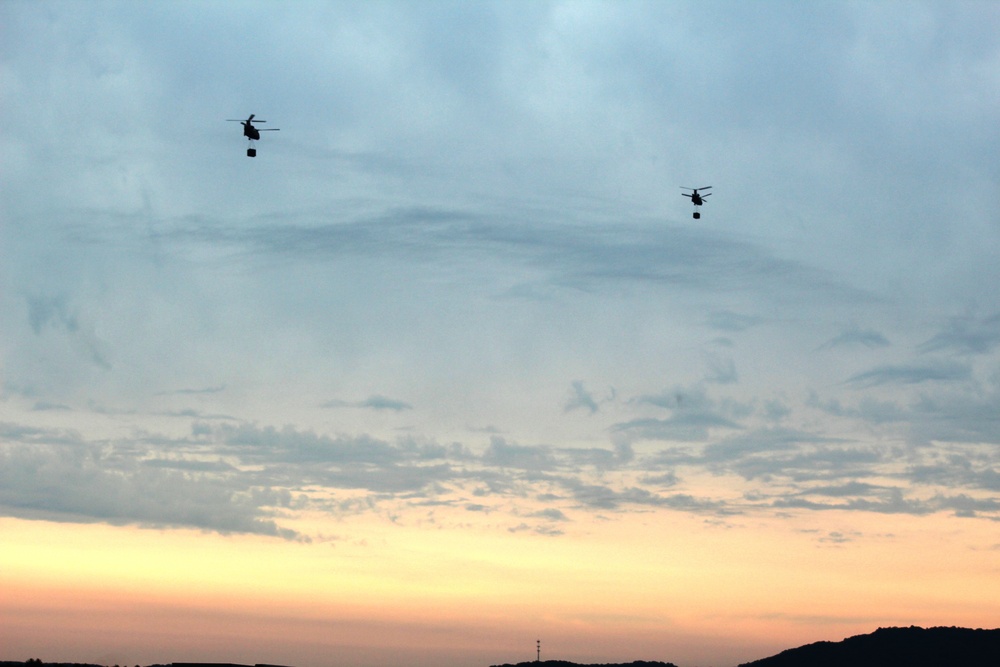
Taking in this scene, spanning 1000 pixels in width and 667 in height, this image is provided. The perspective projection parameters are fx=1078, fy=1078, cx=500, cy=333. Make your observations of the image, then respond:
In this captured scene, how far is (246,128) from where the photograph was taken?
194 m
